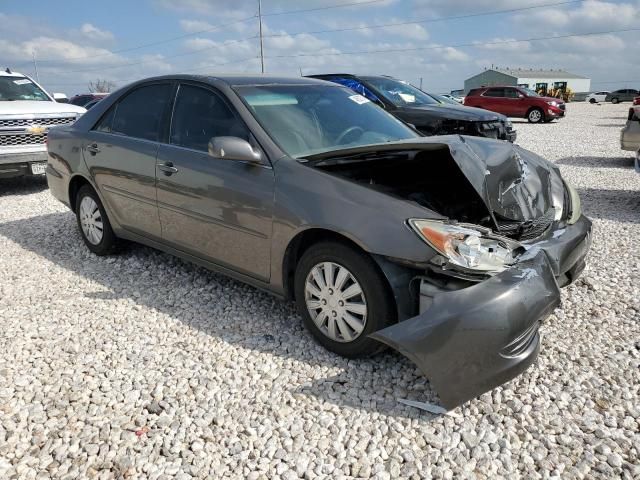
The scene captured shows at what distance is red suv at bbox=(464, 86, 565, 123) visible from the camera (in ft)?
71.8

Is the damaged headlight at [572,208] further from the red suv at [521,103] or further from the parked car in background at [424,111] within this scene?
the red suv at [521,103]

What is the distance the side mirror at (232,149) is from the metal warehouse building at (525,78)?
82598 millimetres

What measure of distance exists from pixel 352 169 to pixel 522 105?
2199 cm

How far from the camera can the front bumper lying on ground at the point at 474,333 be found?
7.61 feet

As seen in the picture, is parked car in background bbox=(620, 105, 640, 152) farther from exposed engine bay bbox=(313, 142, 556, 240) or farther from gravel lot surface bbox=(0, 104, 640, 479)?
→ exposed engine bay bbox=(313, 142, 556, 240)

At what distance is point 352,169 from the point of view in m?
3.06

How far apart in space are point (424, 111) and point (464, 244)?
7330 millimetres

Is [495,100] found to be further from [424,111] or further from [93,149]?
[93,149]

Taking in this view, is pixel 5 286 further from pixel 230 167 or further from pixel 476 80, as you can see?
pixel 476 80

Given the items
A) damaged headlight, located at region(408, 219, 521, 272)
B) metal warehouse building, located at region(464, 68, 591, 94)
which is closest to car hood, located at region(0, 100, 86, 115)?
damaged headlight, located at region(408, 219, 521, 272)

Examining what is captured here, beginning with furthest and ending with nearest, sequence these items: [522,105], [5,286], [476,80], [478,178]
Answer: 1. [476,80]
2. [522,105]
3. [5,286]
4. [478,178]

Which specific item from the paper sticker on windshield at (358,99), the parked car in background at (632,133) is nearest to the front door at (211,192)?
the paper sticker on windshield at (358,99)

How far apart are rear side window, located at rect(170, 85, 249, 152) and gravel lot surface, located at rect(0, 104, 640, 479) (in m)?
1.19

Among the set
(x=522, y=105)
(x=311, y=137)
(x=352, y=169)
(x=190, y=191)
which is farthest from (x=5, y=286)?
(x=522, y=105)
